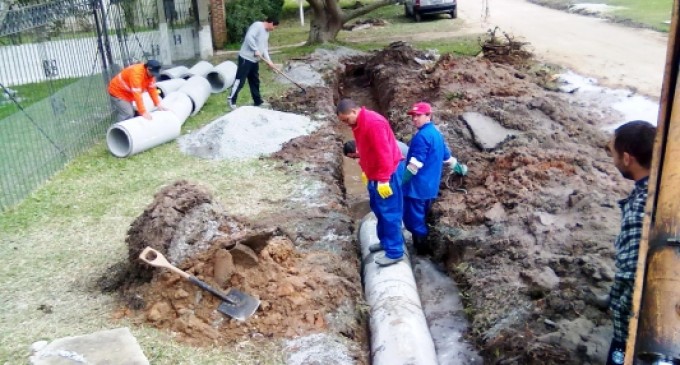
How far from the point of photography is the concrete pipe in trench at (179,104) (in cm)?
1221

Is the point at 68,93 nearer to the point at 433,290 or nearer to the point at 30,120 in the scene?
the point at 30,120

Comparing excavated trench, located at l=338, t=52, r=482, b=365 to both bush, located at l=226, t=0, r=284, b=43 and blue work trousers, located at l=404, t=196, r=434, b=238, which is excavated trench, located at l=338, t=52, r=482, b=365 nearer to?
blue work trousers, located at l=404, t=196, r=434, b=238

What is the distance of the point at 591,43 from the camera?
18484mm

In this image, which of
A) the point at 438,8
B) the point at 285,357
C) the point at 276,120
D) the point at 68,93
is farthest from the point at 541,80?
the point at 438,8

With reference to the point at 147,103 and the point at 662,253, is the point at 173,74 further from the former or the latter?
the point at 662,253

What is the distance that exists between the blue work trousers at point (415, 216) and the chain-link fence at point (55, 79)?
18.6 feet

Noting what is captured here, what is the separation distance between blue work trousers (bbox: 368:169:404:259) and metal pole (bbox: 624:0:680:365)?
437 centimetres

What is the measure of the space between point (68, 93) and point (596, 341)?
1000 centimetres

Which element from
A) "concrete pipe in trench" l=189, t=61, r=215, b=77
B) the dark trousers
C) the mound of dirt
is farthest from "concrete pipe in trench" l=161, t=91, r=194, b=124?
the mound of dirt

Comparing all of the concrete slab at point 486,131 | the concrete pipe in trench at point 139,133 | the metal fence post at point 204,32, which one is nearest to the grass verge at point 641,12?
the concrete slab at point 486,131

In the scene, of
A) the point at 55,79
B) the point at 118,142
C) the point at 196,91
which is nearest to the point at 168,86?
the point at 196,91

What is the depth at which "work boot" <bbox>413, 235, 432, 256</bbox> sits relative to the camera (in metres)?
7.63

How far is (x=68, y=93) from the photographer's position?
11359 mm

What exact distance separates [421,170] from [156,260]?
310cm
